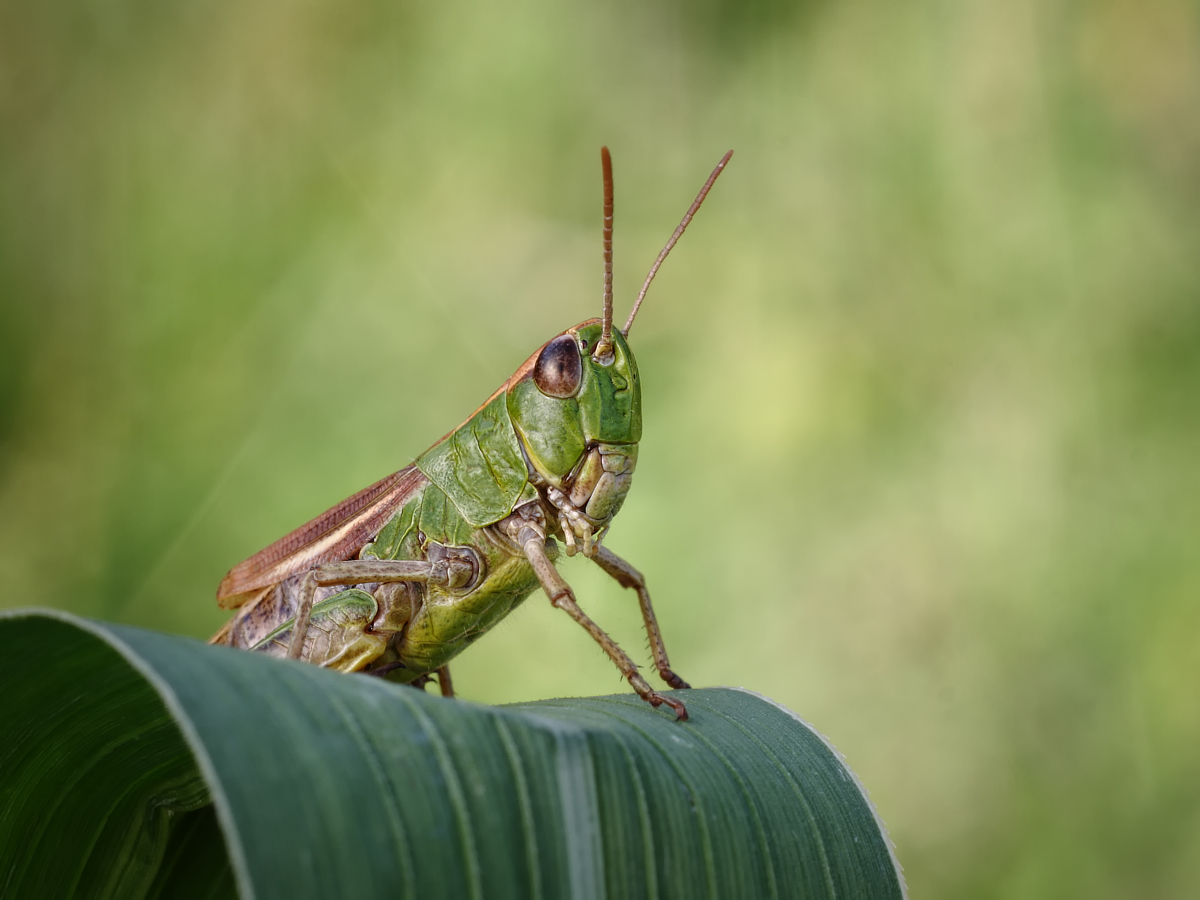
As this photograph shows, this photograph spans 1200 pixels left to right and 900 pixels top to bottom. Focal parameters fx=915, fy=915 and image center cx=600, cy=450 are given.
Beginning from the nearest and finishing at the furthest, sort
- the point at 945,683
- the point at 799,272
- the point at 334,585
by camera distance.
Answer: the point at 334,585 < the point at 945,683 < the point at 799,272

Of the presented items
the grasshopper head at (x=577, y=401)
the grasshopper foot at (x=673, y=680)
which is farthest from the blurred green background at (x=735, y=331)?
the grasshopper head at (x=577, y=401)

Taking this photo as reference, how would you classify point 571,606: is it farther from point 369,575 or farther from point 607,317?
point 607,317

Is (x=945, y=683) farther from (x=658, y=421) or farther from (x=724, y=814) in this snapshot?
(x=724, y=814)

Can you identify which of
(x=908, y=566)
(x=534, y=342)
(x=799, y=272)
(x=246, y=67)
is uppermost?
(x=246, y=67)

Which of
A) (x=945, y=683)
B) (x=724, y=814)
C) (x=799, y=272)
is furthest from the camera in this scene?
(x=799, y=272)

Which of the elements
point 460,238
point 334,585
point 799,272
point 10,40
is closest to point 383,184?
point 460,238

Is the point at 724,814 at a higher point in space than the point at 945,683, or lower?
higher

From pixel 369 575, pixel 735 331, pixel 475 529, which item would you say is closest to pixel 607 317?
pixel 475 529

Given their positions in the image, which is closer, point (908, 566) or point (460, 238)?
point (908, 566)
